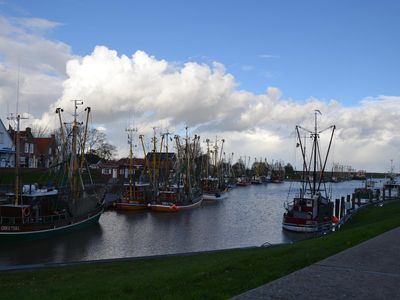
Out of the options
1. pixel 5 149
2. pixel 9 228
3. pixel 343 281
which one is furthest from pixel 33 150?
pixel 343 281

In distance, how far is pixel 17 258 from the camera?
32594 mm

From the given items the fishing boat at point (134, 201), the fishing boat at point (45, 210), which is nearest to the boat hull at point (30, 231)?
the fishing boat at point (45, 210)

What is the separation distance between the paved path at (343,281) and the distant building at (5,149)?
70.9 m

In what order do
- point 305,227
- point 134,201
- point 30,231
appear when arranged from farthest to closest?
point 134,201 → point 305,227 → point 30,231

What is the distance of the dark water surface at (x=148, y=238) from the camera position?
34.5m

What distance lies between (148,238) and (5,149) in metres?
42.1

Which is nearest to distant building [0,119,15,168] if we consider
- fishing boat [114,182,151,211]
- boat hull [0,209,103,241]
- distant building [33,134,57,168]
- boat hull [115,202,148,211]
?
fishing boat [114,182,151,211]

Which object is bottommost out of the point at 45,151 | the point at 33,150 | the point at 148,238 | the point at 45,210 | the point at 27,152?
the point at 148,238

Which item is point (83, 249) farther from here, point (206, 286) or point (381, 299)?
point (381, 299)

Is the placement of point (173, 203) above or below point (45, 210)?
below

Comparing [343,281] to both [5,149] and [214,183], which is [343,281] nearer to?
[5,149]

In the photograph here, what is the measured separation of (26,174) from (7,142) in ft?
19.7

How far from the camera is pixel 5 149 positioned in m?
74.5

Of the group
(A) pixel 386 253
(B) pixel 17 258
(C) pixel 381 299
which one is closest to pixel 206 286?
(C) pixel 381 299
